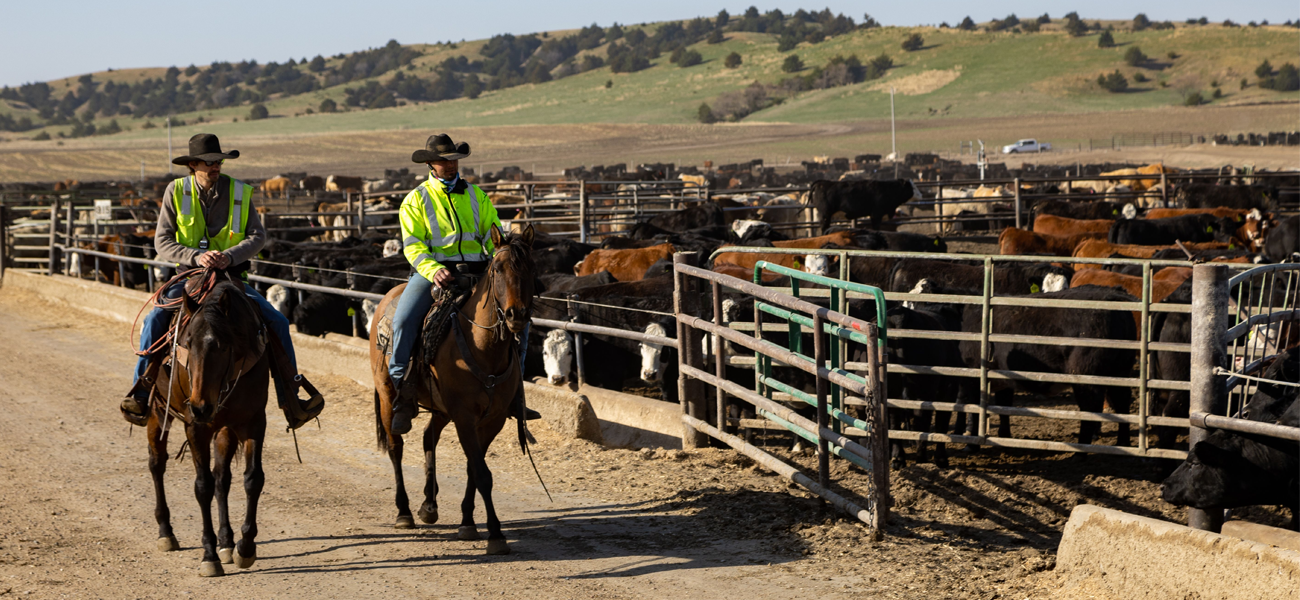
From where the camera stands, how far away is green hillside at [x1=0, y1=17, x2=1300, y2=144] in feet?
320

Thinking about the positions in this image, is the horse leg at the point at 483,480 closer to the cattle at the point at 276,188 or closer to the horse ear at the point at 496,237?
the horse ear at the point at 496,237

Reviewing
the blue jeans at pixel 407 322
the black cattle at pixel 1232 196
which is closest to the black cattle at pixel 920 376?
the blue jeans at pixel 407 322

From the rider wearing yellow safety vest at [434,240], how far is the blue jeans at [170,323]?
1.87ft

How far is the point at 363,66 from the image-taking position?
192 m

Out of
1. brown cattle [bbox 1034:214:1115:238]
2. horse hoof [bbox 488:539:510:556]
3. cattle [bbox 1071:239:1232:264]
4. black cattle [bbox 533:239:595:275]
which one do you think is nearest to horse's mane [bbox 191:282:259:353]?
horse hoof [bbox 488:539:510:556]

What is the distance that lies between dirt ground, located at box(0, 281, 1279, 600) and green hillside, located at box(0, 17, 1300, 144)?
8972cm

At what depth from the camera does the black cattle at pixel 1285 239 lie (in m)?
15.7

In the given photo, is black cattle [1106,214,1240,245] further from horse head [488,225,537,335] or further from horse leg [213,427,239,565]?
horse leg [213,427,239,565]

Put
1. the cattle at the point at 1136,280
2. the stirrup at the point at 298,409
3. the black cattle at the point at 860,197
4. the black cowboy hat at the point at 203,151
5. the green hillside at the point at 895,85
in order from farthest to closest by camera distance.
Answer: the green hillside at the point at 895,85 < the black cattle at the point at 860,197 < the cattle at the point at 1136,280 < the stirrup at the point at 298,409 < the black cowboy hat at the point at 203,151

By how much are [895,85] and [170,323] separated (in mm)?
112043

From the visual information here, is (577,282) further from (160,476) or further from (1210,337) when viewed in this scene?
(1210,337)

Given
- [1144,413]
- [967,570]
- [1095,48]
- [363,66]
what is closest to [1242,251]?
[1144,413]

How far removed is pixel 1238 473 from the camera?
5039mm

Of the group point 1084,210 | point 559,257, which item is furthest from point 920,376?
point 1084,210
